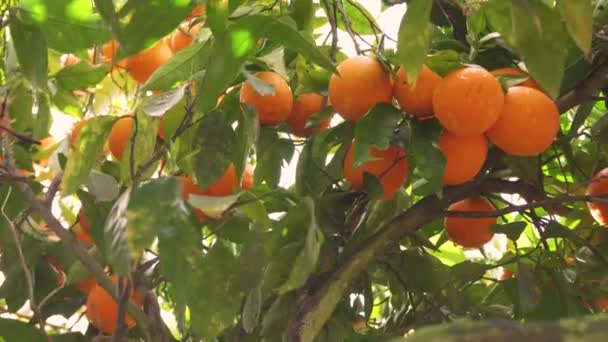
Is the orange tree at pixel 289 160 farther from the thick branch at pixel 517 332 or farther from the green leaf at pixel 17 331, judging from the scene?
the thick branch at pixel 517 332

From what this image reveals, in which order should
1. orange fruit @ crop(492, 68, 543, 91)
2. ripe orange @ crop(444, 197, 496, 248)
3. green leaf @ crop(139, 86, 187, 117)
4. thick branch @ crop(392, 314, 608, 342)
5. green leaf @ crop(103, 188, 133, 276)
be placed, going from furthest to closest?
ripe orange @ crop(444, 197, 496, 248) → orange fruit @ crop(492, 68, 543, 91) → green leaf @ crop(139, 86, 187, 117) → green leaf @ crop(103, 188, 133, 276) → thick branch @ crop(392, 314, 608, 342)

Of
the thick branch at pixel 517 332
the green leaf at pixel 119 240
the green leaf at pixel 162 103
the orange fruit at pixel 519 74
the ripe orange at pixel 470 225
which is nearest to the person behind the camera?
the thick branch at pixel 517 332

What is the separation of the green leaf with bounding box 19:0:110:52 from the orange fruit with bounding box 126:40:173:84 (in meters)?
0.15

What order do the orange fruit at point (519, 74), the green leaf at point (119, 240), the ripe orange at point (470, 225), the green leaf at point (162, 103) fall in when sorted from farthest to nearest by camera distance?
the ripe orange at point (470, 225)
the orange fruit at point (519, 74)
the green leaf at point (162, 103)
the green leaf at point (119, 240)

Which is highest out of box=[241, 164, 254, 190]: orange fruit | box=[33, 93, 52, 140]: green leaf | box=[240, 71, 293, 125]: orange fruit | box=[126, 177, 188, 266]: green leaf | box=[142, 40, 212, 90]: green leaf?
box=[126, 177, 188, 266]: green leaf

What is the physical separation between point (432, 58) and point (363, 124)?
8 cm

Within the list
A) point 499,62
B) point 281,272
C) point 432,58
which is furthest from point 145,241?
point 499,62

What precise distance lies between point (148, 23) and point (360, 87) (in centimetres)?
18

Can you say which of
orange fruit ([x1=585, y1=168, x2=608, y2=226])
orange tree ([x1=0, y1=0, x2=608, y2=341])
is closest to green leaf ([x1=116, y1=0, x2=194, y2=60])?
orange tree ([x1=0, y1=0, x2=608, y2=341])

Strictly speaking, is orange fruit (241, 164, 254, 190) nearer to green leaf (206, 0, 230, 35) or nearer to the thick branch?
green leaf (206, 0, 230, 35)

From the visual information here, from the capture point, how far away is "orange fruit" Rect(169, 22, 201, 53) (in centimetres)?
81

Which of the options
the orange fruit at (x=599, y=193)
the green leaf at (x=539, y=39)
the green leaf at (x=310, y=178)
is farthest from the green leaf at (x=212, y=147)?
the orange fruit at (x=599, y=193)

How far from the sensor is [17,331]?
0.63 m

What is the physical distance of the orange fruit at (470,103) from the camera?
0.59 m
